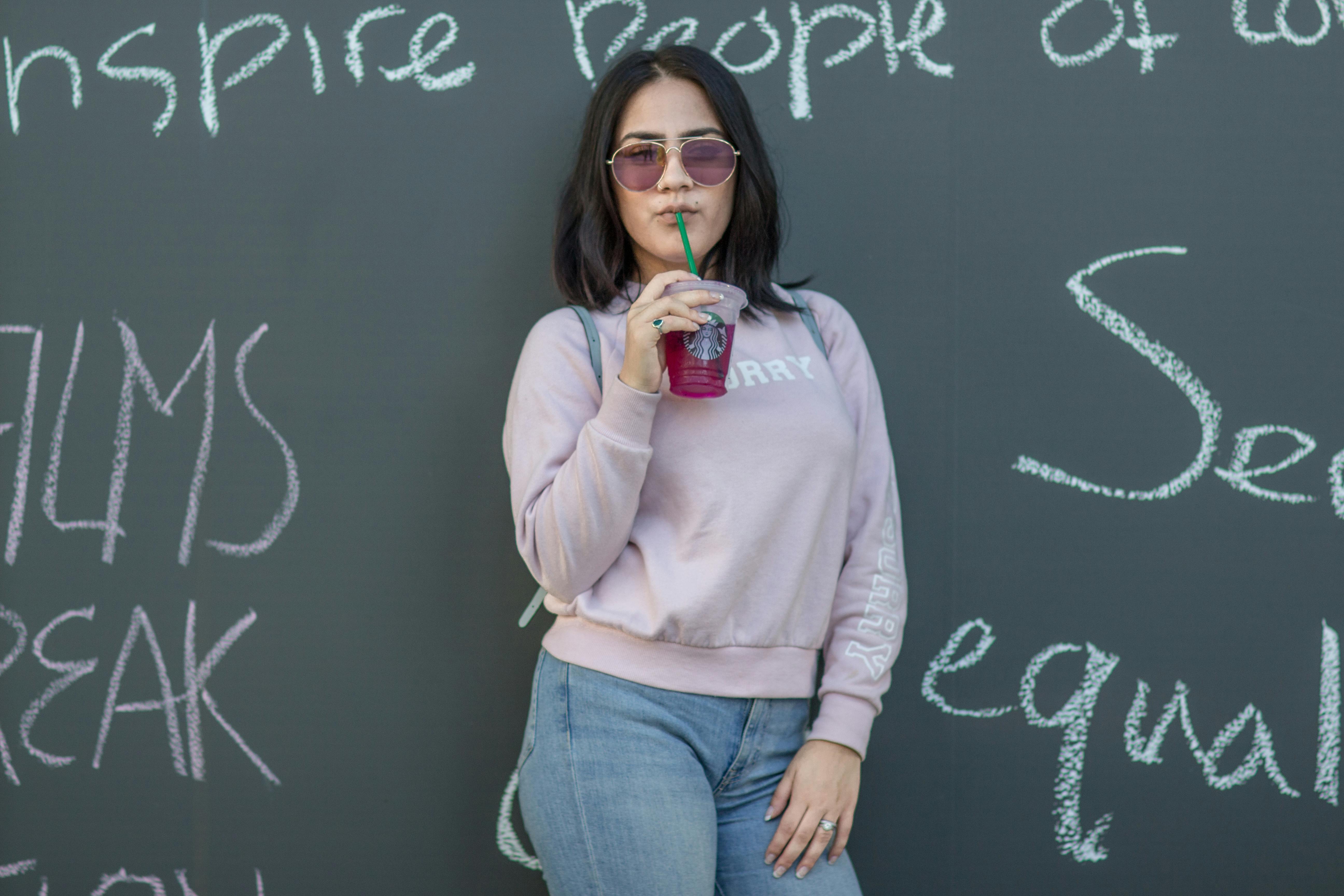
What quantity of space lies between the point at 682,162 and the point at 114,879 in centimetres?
161

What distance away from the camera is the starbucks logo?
1.38 m

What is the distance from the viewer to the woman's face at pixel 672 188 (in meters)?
1.54

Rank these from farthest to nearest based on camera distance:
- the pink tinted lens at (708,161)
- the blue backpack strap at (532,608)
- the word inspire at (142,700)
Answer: the word inspire at (142,700)
the blue backpack strap at (532,608)
the pink tinted lens at (708,161)

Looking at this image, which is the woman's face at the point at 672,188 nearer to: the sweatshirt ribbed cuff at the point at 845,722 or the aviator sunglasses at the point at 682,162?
the aviator sunglasses at the point at 682,162

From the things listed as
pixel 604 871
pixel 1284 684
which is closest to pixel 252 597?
pixel 604 871

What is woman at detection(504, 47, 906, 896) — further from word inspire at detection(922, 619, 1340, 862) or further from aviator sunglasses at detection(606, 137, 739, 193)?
word inspire at detection(922, 619, 1340, 862)

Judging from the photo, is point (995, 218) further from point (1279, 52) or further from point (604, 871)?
point (604, 871)

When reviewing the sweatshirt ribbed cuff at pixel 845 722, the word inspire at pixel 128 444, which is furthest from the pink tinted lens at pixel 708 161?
the word inspire at pixel 128 444

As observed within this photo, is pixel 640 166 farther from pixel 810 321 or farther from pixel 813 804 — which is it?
pixel 813 804

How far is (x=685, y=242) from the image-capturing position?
4.97ft

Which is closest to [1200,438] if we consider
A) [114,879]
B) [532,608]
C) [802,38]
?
[802,38]

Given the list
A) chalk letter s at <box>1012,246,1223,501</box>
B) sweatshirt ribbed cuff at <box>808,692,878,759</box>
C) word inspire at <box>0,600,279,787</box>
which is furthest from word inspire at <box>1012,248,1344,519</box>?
word inspire at <box>0,600,279,787</box>

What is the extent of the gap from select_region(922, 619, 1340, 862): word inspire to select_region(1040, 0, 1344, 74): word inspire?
106 cm

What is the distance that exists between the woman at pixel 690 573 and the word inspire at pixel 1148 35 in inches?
29.4
